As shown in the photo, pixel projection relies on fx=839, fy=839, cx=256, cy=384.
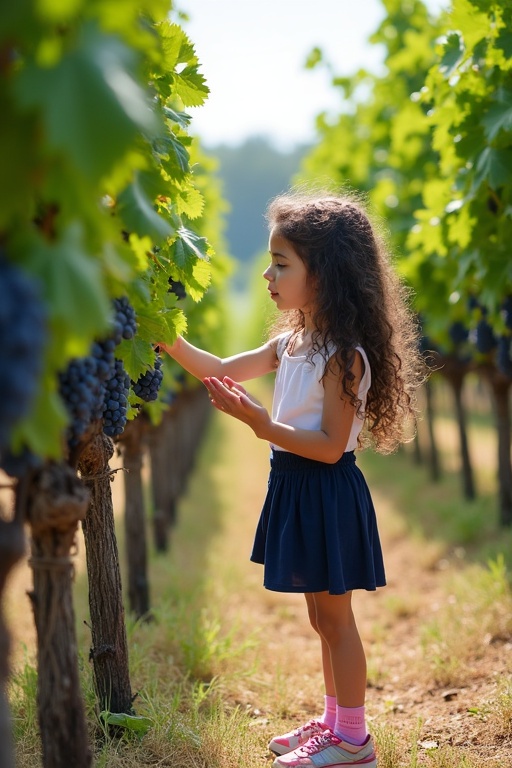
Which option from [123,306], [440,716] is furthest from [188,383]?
[123,306]

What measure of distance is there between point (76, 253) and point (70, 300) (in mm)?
112

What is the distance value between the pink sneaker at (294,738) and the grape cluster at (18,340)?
2.45 meters

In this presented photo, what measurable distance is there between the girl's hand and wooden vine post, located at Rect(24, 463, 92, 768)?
73 cm

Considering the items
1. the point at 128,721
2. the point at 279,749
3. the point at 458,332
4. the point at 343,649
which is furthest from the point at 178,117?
the point at 458,332

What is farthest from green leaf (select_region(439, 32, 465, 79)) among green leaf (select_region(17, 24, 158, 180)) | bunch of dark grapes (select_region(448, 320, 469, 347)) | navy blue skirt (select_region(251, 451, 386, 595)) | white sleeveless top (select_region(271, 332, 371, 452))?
bunch of dark grapes (select_region(448, 320, 469, 347))

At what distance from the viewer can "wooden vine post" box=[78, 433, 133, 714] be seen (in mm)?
3412

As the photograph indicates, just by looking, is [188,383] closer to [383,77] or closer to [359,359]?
[383,77]

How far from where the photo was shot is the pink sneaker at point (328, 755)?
3340 millimetres

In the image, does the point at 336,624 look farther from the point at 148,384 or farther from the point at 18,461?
the point at 18,461

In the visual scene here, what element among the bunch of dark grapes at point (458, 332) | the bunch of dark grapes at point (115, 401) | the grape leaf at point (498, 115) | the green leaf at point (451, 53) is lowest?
the bunch of dark grapes at point (115, 401)

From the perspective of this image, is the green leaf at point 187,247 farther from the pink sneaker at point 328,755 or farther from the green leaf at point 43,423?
the pink sneaker at point 328,755

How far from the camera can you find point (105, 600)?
3.43 metres

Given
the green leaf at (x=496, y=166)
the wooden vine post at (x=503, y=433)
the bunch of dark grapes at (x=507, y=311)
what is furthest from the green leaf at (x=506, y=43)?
the wooden vine post at (x=503, y=433)

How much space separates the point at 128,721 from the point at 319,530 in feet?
3.65
